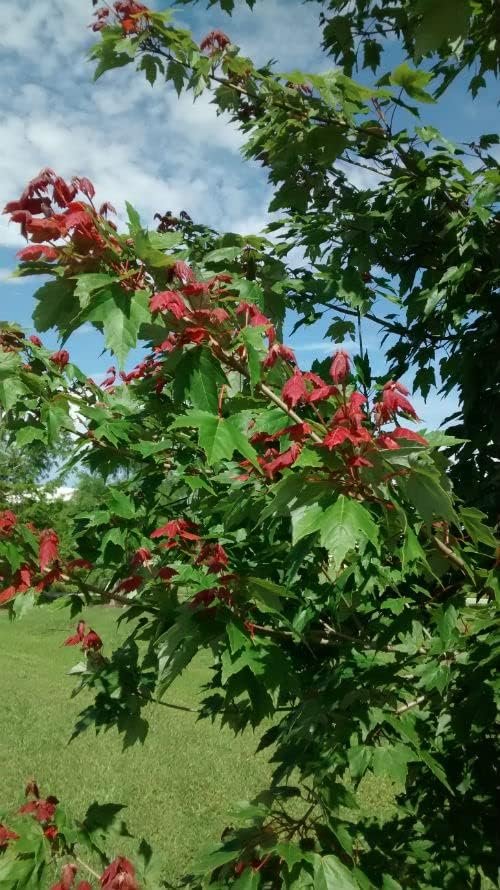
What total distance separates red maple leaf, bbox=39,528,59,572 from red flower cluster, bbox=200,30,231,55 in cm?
230

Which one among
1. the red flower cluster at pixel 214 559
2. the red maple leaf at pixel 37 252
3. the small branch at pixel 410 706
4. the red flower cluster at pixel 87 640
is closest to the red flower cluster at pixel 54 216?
the red maple leaf at pixel 37 252

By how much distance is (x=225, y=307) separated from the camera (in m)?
1.60

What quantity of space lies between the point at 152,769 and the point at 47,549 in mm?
6093

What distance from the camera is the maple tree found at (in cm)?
147

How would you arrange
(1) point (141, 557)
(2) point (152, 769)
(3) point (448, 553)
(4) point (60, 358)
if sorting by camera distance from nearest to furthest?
(3) point (448, 553), (1) point (141, 557), (4) point (60, 358), (2) point (152, 769)

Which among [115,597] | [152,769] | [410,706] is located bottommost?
[152,769]

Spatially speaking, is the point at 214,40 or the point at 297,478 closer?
the point at 297,478

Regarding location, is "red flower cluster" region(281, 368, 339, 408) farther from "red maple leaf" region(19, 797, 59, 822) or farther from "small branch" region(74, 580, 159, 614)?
"red maple leaf" region(19, 797, 59, 822)

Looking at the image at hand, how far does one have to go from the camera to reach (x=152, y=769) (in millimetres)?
7617

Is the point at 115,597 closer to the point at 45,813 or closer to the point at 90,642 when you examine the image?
the point at 90,642

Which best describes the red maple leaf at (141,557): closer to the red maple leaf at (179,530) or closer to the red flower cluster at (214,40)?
the red maple leaf at (179,530)

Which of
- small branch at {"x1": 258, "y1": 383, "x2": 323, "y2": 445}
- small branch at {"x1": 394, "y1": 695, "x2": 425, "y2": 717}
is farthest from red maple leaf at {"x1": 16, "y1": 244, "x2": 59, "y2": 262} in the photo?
small branch at {"x1": 394, "y1": 695, "x2": 425, "y2": 717}

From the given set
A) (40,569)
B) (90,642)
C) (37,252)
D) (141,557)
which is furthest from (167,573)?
(37,252)

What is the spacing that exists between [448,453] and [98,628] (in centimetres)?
1590
